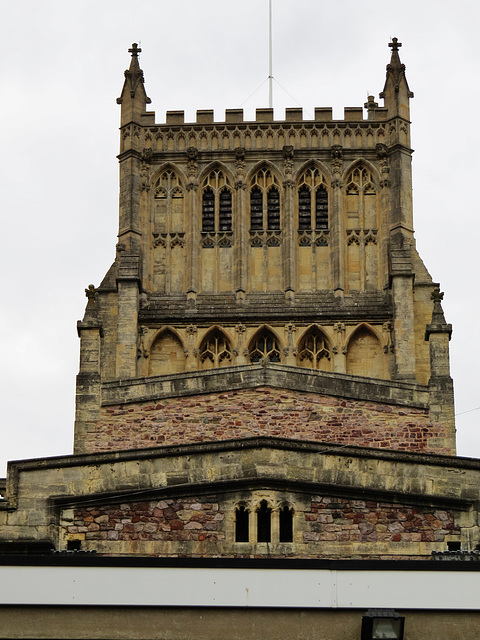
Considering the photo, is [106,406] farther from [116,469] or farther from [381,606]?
[381,606]

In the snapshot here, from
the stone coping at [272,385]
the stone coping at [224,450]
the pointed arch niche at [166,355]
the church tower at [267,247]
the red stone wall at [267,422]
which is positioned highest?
the church tower at [267,247]

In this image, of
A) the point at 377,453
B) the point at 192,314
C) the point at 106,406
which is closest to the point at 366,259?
the point at 192,314

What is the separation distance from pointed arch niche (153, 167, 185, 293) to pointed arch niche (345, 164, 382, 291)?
5.47 m

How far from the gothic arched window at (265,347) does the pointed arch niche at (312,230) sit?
220 centimetres

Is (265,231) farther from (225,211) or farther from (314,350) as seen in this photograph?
(314,350)

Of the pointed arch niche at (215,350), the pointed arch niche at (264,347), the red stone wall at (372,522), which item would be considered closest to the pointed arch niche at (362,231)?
the pointed arch niche at (264,347)

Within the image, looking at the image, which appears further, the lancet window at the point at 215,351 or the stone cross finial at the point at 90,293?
the lancet window at the point at 215,351

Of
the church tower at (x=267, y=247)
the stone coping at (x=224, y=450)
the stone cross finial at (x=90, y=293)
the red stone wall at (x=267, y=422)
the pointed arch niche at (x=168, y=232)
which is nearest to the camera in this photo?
the stone coping at (x=224, y=450)

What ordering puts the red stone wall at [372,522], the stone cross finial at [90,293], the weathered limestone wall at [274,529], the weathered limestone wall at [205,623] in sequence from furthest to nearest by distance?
1. the stone cross finial at [90,293]
2. the red stone wall at [372,522]
3. the weathered limestone wall at [274,529]
4. the weathered limestone wall at [205,623]

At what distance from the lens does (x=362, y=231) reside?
198 feet

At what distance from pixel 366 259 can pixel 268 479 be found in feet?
85.0

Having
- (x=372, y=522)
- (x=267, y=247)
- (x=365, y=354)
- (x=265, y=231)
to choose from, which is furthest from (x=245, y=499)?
(x=265, y=231)

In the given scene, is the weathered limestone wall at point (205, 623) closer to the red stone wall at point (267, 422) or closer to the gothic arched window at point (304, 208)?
the red stone wall at point (267, 422)

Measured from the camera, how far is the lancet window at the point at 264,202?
60.7 m
